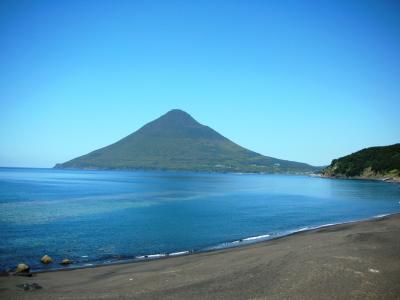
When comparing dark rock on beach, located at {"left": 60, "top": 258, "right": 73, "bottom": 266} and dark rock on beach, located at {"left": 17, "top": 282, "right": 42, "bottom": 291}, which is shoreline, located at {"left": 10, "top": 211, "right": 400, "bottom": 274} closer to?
dark rock on beach, located at {"left": 60, "top": 258, "right": 73, "bottom": 266}

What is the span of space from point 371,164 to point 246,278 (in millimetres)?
167688

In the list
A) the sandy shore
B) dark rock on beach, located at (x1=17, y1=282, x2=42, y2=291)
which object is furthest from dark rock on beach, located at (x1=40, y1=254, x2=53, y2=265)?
dark rock on beach, located at (x1=17, y1=282, x2=42, y2=291)

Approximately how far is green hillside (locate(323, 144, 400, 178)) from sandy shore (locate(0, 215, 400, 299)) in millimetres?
141063

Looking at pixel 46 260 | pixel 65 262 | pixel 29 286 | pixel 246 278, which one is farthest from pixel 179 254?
pixel 29 286

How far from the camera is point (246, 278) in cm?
1539

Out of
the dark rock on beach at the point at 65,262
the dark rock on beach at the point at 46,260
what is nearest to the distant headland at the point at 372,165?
the dark rock on beach at the point at 65,262

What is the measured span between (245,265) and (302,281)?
396 centimetres

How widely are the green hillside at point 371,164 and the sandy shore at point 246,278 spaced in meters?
141

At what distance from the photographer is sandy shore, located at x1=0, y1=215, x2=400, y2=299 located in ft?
44.0

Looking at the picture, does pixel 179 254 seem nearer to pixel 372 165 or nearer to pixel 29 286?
pixel 29 286

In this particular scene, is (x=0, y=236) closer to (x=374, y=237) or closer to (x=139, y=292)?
(x=139, y=292)

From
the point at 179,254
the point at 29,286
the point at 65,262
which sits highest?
the point at 29,286

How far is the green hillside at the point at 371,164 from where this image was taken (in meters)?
151

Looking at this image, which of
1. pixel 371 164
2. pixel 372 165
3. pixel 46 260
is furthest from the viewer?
pixel 371 164
